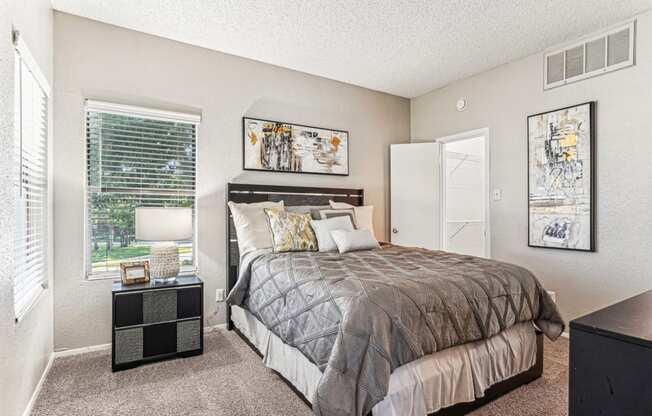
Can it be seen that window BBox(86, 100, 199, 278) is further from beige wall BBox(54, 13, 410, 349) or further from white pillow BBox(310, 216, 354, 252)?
white pillow BBox(310, 216, 354, 252)

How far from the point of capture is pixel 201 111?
3.43 meters

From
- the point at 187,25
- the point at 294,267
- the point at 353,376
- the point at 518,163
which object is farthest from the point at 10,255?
the point at 518,163

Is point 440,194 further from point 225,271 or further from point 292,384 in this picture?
point 292,384

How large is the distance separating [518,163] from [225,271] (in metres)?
3.26

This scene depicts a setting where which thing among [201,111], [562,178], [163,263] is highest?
[201,111]

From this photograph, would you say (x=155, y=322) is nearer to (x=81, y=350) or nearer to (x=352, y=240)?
(x=81, y=350)

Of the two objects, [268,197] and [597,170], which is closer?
[597,170]

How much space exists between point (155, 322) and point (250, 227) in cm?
108

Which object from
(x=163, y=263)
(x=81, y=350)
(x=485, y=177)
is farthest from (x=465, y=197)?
(x=81, y=350)

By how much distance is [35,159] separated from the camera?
7.77ft

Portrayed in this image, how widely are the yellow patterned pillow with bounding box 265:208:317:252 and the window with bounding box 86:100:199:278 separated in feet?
2.78

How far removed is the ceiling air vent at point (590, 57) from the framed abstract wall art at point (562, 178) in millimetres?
299

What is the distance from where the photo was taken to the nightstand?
253 centimetres

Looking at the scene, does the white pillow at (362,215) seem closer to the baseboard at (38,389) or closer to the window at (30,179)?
the window at (30,179)
